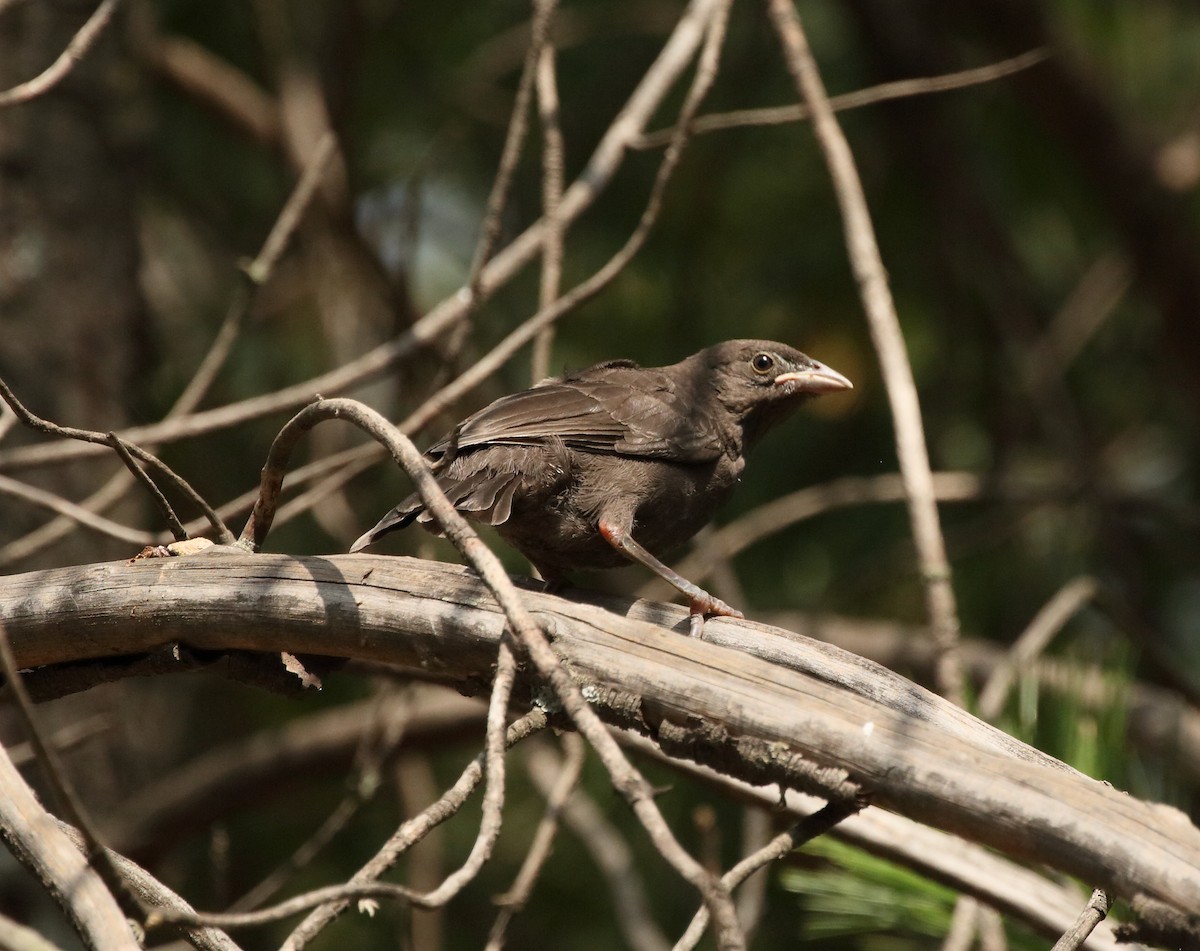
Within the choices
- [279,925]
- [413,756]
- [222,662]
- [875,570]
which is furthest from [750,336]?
[222,662]

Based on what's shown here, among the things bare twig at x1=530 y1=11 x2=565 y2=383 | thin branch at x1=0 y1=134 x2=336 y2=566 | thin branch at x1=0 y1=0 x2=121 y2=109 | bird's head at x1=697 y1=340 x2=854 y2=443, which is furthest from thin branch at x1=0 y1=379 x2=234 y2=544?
bird's head at x1=697 y1=340 x2=854 y2=443

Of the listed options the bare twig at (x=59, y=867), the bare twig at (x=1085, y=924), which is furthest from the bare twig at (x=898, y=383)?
the bare twig at (x=59, y=867)

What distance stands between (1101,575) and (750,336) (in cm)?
206

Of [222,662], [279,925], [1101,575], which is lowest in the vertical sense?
[279,925]

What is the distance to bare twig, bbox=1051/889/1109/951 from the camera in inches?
82.9

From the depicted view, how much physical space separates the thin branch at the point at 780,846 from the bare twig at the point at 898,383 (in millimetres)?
1434

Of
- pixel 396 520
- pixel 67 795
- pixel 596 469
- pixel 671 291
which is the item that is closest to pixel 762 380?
pixel 596 469

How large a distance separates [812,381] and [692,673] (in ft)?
8.61

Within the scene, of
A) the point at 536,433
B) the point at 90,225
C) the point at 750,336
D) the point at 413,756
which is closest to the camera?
the point at 536,433

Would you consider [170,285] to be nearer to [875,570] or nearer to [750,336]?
[750,336]

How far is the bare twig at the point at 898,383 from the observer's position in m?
3.50

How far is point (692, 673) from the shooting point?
7.55 feet

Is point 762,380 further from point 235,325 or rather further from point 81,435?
point 81,435

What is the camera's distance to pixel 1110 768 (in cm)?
352
